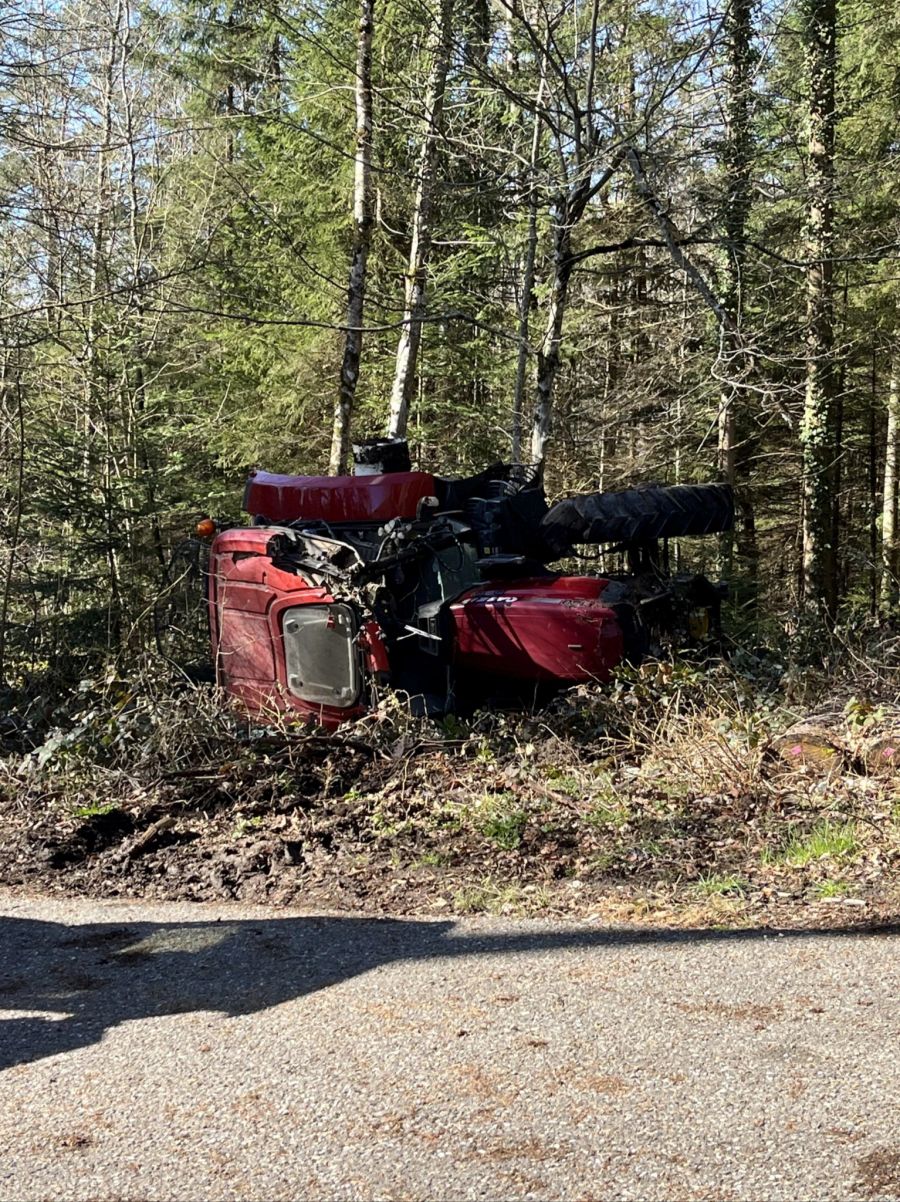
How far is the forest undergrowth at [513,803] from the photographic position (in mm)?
6133

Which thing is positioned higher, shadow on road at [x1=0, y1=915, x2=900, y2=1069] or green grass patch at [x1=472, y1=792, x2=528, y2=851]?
green grass patch at [x1=472, y1=792, x2=528, y2=851]

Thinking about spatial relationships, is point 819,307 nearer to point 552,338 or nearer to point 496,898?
point 552,338

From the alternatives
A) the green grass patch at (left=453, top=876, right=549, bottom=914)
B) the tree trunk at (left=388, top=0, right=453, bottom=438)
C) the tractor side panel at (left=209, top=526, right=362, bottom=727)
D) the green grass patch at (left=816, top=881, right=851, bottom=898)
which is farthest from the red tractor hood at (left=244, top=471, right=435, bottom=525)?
the green grass patch at (left=816, top=881, right=851, bottom=898)

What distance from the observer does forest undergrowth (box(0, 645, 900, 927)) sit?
6133 mm

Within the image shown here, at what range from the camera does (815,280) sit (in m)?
16.5

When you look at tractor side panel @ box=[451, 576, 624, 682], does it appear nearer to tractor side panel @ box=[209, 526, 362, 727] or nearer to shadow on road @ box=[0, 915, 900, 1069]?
tractor side panel @ box=[209, 526, 362, 727]

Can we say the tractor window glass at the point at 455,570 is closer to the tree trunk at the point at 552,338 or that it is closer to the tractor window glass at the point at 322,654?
the tractor window glass at the point at 322,654

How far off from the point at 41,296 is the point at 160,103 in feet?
23.2

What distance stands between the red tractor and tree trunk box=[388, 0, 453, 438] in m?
4.36

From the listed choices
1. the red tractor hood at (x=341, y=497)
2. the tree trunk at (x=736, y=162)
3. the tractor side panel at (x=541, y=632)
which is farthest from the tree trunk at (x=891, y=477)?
the tractor side panel at (x=541, y=632)

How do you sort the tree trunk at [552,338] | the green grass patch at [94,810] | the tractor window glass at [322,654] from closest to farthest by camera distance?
the green grass patch at [94,810] < the tractor window glass at [322,654] < the tree trunk at [552,338]

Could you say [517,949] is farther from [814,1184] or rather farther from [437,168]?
[437,168]

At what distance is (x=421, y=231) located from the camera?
1543cm

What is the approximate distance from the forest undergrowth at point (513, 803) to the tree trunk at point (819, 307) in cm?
791
